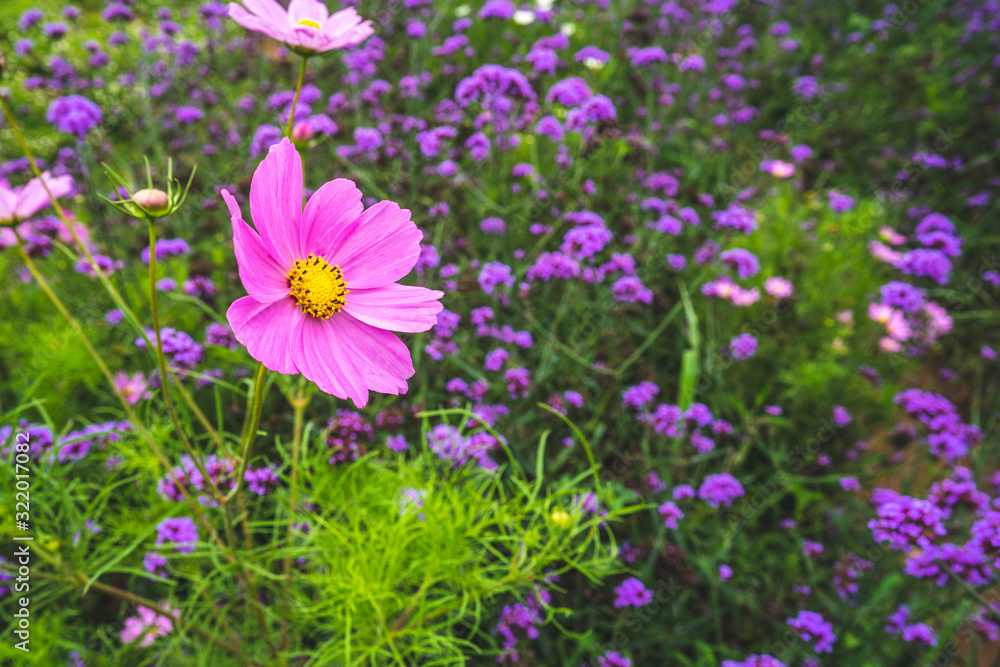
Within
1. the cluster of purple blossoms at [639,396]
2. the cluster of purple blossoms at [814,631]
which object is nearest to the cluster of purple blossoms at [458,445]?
the cluster of purple blossoms at [639,396]

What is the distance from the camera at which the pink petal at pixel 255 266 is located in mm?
574

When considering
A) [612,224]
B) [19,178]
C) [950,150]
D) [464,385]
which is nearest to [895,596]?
[464,385]

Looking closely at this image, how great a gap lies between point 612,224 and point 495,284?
3.91 feet

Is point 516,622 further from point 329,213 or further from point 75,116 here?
point 75,116

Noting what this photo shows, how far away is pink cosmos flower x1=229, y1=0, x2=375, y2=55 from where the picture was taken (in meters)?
0.77

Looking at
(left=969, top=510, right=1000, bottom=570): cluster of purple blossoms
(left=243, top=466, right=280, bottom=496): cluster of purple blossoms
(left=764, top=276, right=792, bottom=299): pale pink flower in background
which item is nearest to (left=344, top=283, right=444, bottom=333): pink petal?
(left=243, top=466, right=280, bottom=496): cluster of purple blossoms

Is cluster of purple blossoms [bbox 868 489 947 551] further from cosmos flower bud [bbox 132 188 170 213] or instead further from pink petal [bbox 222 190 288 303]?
cosmos flower bud [bbox 132 188 170 213]

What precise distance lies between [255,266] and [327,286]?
10 centimetres

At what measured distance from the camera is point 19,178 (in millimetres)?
2791

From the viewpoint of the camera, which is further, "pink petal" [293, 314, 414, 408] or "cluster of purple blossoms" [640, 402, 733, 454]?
"cluster of purple blossoms" [640, 402, 733, 454]

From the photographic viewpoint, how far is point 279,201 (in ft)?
2.19

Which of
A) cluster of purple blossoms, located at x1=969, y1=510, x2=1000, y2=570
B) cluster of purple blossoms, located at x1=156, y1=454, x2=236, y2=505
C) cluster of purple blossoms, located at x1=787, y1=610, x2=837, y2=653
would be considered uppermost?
cluster of purple blossoms, located at x1=156, y1=454, x2=236, y2=505

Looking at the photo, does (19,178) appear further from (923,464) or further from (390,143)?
(923,464)

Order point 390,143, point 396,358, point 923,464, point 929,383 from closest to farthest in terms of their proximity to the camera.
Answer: point 396,358 < point 390,143 < point 923,464 < point 929,383
